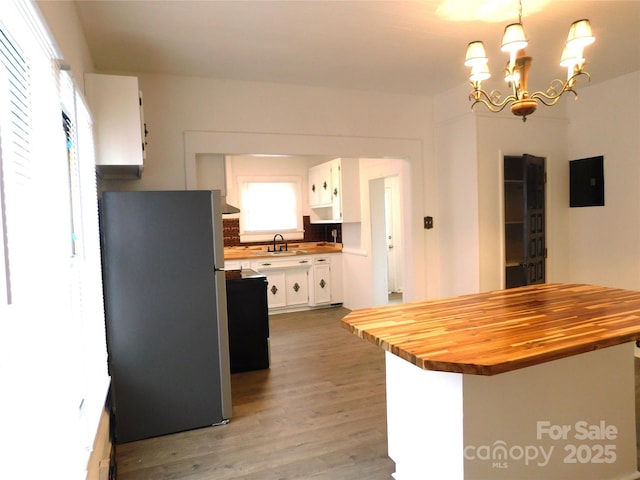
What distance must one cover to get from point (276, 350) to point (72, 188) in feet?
9.13

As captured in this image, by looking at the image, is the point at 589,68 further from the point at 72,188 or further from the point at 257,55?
the point at 72,188

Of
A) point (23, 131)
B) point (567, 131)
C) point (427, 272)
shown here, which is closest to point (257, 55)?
point (23, 131)

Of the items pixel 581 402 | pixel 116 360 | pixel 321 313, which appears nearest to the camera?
pixel 581 402

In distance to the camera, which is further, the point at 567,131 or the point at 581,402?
the point at 567,131

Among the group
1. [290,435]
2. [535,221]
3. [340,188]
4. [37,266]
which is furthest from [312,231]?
[37,266]

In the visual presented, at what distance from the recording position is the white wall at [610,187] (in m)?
3.66

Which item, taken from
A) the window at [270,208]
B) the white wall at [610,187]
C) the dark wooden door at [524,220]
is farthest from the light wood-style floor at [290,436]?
the window at [270,208]

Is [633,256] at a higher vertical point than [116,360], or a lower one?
higher

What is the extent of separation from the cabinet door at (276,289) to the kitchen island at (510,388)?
12.3 feet

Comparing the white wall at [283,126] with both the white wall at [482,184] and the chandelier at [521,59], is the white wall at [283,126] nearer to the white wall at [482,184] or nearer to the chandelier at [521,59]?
the white wall at [482,184]

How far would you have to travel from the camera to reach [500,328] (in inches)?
69.2

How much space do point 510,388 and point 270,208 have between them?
206 inches

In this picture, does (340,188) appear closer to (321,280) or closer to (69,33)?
(321,280)

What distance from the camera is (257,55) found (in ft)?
9.88
